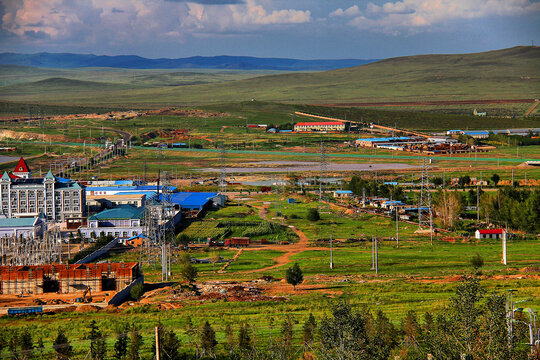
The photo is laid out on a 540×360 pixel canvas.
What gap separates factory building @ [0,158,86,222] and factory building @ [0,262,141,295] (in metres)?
18.2

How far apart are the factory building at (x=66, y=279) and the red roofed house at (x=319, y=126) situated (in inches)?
3464

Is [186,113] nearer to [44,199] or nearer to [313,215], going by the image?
[44,199]

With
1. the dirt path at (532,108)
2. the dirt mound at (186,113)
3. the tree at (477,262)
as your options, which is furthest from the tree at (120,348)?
the dirt path at (532,108)

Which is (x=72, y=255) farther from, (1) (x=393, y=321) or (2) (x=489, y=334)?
(2) (x=489, y=334)

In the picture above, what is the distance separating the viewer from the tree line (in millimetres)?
16469

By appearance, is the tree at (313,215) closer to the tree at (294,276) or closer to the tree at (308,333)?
the tree at (294,276)

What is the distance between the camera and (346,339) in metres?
17.3

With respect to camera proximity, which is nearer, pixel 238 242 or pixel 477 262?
pixel 477 262

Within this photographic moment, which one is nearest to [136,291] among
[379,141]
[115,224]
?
[115,224]

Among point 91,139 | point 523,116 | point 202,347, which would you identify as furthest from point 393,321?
point 523,116

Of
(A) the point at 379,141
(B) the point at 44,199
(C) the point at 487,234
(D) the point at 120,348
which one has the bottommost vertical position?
(C) the point at 487,234

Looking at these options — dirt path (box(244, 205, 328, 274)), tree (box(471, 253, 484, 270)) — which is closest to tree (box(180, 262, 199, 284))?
dirt path (box(244, 205, 328, 274))

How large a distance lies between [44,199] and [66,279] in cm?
1999

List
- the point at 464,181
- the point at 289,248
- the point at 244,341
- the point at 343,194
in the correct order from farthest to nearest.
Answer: the point at 464,181, the point at 343,194, the point at 289,248, the point at 244,341
